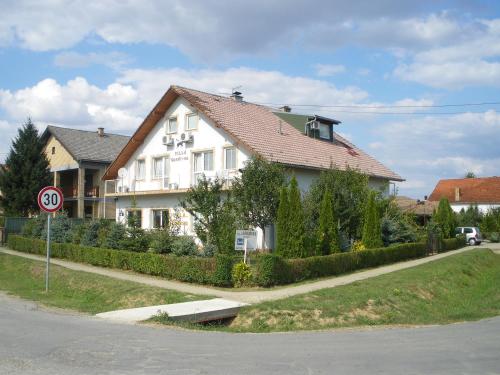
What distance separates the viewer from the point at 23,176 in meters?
43.0

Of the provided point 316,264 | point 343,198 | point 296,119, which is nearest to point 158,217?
point 296,119

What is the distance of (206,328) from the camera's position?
1128 cm

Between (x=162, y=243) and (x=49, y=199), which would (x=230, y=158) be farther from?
(x=49, y=199)

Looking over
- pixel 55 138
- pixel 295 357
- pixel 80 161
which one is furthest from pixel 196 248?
pixel 55 138

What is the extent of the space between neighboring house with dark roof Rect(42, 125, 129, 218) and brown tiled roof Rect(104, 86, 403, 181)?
29.4 feet

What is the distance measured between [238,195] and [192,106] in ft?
37.5

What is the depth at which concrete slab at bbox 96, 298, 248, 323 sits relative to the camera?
1163cm

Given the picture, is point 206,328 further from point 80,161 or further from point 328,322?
point 80,161

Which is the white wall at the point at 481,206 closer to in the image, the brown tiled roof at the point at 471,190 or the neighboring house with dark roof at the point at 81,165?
the brown tiled roof at the point at 471,190

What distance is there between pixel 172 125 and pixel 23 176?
16.5m

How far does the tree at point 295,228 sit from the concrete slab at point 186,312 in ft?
23.7

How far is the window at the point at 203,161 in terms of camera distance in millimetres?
30734

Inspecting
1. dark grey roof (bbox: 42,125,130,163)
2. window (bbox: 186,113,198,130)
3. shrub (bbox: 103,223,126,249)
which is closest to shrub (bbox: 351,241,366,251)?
shrub (bbox: 103,223,126,249)

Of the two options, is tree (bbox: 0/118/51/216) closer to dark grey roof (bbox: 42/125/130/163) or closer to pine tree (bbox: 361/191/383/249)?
dark grey roof (bbox: 42/125/130/163)
